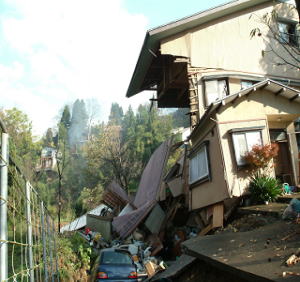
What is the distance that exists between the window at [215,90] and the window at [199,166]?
3.31 meters

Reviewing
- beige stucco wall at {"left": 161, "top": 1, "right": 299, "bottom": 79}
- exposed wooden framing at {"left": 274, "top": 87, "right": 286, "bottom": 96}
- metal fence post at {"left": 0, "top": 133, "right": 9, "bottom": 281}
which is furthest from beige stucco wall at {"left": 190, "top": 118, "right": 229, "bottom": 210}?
metal fence post at {"left": 0, "top": 133, "right": 9, "bottom": 281}

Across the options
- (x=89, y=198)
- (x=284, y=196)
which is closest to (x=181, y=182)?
(x=284, y=196)

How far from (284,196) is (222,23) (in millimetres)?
10163

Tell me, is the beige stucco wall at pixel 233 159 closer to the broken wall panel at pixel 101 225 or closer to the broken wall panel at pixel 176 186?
the broken wall panel at pixel 176 186

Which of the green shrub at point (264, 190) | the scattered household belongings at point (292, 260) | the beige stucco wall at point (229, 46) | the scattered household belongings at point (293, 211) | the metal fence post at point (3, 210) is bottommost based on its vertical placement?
the scattered household belongings at point (292, 260)

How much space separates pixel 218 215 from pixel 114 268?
4289 millimetres

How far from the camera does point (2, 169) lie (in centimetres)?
262

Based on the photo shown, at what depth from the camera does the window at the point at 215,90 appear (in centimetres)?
1659

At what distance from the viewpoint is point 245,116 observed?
41.7 feet

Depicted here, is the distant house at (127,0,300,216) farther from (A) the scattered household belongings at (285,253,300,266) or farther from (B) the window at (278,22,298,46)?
(A) the scattered household belongings at (285,253,300,266)

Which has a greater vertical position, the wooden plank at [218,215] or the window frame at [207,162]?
the window frame at [207,162]

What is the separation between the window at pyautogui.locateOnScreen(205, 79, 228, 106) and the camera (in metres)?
16.6

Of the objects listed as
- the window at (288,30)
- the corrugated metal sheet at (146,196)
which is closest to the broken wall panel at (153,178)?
the corrugated metal sheet at (146,196)

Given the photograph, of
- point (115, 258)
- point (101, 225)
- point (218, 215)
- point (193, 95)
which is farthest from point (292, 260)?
point (101, 225)
